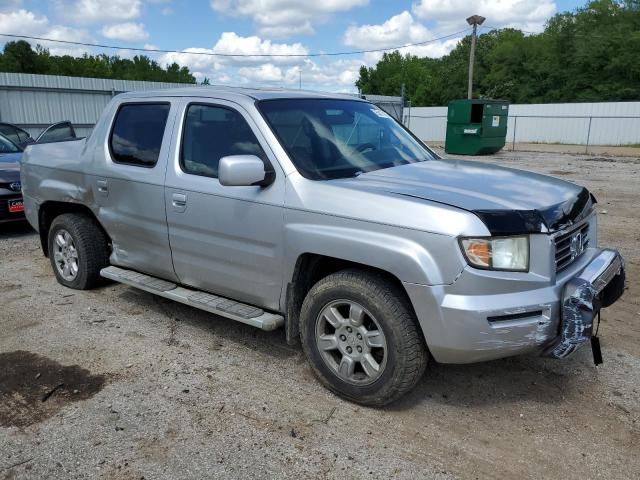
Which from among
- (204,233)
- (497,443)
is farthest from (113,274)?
(497,443)

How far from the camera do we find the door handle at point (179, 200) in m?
4.00

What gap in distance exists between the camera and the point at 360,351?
3.30m

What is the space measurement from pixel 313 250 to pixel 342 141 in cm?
99

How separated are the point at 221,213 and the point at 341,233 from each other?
994 mm

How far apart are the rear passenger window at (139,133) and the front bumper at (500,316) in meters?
2.48

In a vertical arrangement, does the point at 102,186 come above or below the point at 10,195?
above

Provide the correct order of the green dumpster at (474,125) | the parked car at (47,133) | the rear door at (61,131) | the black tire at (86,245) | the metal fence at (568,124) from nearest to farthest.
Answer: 1. the black tire at (86,245)
2. the parked car at (47,133)
3. the rear door at (61,131)
4. the green dumpster at (474,125)
5. the metal fence at (568,124)

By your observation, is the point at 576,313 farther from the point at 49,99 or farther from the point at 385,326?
the point at 49,99

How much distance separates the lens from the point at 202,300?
401 cm

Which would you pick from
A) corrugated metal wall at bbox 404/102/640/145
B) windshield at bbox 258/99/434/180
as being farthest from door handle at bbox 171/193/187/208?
corrugated metal wall at bbox 404/102/640/145

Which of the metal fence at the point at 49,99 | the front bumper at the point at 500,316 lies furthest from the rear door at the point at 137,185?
the metal fence at the point at 49,99

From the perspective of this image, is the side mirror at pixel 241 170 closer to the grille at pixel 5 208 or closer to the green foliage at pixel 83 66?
the grille at pixel 5 208

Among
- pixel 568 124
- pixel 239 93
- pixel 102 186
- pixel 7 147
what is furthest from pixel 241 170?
pixel 568 124

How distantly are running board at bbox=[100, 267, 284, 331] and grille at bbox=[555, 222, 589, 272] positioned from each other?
1.74 metres
